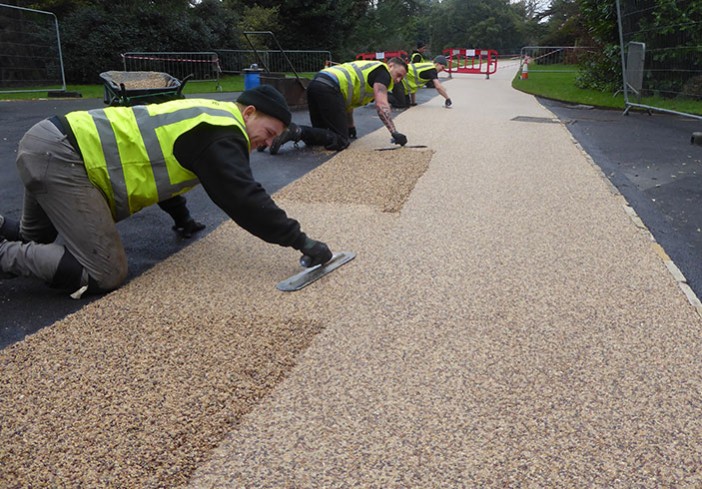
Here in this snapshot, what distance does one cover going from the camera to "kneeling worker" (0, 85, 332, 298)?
298 centimetres

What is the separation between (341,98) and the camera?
7301mm

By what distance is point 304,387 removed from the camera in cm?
226

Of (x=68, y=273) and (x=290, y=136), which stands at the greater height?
(x=290, y=136)

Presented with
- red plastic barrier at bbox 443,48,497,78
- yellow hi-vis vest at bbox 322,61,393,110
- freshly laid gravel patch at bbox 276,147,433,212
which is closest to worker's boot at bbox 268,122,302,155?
freshly laid gravel patch at bbox 276,147,433,212

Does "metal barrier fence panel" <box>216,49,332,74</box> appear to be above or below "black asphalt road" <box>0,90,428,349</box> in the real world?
above

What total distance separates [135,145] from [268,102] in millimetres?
719

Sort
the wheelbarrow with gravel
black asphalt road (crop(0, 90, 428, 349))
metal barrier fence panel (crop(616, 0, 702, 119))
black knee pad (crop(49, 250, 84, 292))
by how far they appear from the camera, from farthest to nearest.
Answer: metal barrier fence panel (crop(616, 0, 702, 119)) → the wheelbarrow with gravel → black knee pad (crop(49, 250, 84, 292)) → black asphalt road (crop(0, 90, 428, 349))

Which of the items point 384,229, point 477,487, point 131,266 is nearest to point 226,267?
point 131,266

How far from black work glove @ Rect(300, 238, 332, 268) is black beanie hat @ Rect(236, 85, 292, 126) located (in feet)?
2.20

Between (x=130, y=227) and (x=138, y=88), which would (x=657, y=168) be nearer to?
(x=130, y=227)

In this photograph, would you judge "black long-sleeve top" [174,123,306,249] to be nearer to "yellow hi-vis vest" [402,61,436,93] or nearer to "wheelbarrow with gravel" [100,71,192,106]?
"wheelbarrow with gravel" [100,71,192,106]

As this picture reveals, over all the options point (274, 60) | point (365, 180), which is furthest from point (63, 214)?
point (274, 60)

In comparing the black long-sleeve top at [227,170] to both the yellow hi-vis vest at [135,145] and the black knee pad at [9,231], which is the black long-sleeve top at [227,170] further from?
the black knee pad at [9,231]

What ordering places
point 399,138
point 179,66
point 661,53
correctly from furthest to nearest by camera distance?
point 179,66, point 661,53, point 399,138
